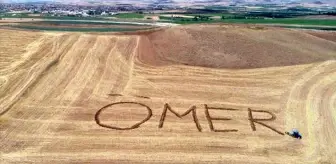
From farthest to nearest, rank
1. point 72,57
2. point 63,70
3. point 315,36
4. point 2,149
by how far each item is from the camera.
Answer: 1. point 315,36
2. point 72,57
3. point 63,70
4. point 2,149

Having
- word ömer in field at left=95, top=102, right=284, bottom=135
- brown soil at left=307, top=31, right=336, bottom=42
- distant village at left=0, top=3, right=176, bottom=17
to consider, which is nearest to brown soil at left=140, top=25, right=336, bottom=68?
brown soil at left=307, top=31, right=336, bottom=42

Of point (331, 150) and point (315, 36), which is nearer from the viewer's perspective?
point (331, 150)

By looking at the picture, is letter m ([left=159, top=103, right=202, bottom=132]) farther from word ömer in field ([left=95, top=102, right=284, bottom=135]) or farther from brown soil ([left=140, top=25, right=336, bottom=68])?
brown soil ([left=140, top=25, right=336, bottom=68])

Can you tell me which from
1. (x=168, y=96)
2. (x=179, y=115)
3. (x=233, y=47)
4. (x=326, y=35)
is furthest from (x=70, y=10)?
(x=179, y=115)

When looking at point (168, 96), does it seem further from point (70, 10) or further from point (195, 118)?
point (70, 10)

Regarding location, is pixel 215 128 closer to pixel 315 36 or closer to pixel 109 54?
pixel 109 54

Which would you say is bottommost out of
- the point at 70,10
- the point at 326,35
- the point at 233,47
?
the point at 70,10

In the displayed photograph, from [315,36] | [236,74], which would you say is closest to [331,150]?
[236,74]
